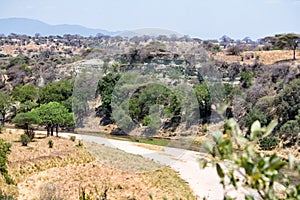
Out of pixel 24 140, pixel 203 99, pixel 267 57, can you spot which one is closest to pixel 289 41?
pixel 267 57

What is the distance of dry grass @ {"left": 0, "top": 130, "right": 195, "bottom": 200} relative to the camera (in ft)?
51.4

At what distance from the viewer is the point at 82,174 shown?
711 inches

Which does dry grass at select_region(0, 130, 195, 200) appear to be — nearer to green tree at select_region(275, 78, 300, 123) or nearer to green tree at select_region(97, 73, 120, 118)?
green tree at select_region(97, 73, 120, 118)

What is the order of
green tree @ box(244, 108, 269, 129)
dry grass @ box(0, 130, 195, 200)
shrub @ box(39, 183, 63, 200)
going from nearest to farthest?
shrub @ box(39, 183, 63, 200), dry grass @ box(0, 130, 195, 200), green tree @ box(244, 108, 269, 129)

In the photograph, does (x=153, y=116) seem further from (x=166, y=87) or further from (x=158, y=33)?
(x=158, y=33)

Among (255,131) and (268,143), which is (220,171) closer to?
(255,131)

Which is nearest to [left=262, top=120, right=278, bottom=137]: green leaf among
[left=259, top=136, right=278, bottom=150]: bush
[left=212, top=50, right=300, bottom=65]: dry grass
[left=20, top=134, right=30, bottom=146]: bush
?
[left=20, top=134, right=30, bottom=146]: bush

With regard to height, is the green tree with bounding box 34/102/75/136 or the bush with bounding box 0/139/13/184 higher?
the green tree with bounding box 34/102/75/136

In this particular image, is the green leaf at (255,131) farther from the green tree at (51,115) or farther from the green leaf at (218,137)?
the green tree at (51,115)

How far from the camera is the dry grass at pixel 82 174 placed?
15.7 m

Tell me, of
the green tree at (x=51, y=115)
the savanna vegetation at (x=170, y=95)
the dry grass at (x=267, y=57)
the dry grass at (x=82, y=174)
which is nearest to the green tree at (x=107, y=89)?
the savanna vegetation at (x=170, y=95)

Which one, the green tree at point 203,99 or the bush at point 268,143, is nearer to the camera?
the bush at point 268,143

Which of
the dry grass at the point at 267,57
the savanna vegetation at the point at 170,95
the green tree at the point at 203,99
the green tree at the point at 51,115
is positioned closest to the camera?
the savanna vegetation at the point at 170,95

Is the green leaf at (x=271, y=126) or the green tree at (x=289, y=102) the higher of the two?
the green leaf at (x=271, y=126)
